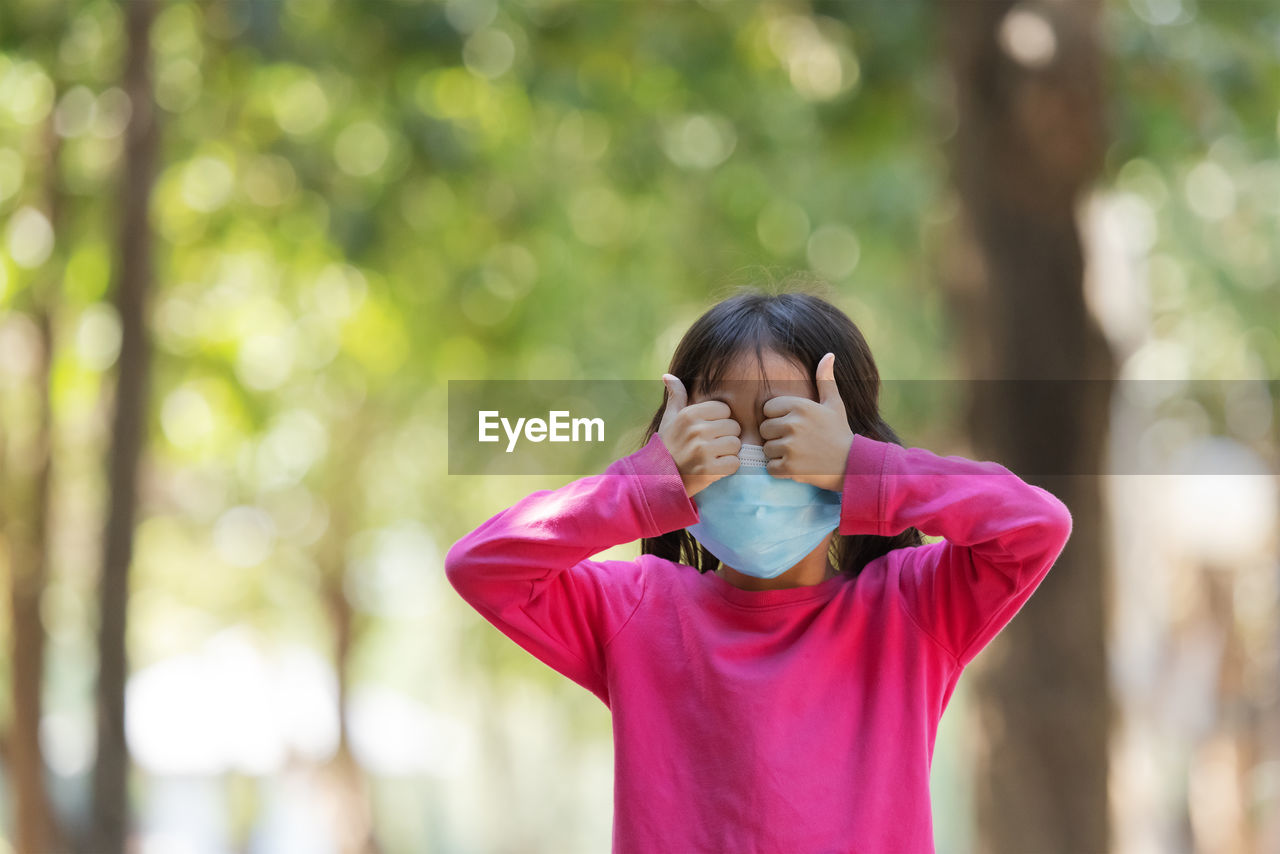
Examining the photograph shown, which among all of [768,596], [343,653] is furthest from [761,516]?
[343,653]

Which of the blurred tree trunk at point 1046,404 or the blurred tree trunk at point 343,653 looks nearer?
the blurred tree trunk at point 1046,404

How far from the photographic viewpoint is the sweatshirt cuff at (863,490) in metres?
1.65

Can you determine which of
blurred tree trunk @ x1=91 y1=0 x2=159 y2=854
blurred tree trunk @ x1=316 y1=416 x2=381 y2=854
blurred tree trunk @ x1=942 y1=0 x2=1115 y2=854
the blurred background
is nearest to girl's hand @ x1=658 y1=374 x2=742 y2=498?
the blurred background

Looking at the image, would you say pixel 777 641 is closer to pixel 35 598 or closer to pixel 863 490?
pixel 863 490

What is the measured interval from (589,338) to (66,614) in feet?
22.1

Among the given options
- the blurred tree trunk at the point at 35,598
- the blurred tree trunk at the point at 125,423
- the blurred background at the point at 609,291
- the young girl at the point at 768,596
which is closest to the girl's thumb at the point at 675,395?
the young girl at the point at 768,596

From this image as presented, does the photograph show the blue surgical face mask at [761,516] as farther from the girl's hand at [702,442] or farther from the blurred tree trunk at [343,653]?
the blurred tree trunk at [343,653]

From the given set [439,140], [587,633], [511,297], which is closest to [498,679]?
[511,297]

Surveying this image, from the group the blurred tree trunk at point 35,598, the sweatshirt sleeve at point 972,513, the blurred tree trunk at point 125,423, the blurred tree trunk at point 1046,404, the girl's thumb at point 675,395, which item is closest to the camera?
the sweatshirt sleeve at point 972,513

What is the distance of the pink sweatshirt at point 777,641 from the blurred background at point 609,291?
67 cm

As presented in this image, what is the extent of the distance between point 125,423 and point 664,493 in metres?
4.65

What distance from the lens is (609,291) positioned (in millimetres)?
9562

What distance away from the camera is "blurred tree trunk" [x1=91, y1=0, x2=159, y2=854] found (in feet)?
18.1

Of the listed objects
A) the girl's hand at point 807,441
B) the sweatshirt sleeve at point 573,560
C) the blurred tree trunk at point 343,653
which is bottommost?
the blurred tree trunk at point 343,653
